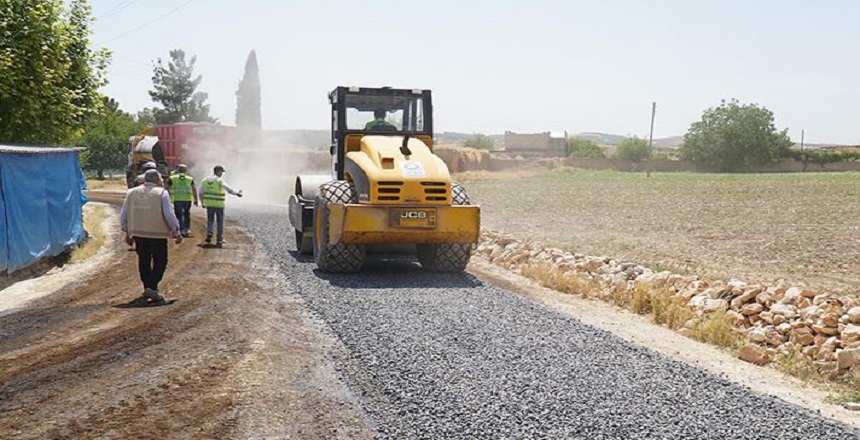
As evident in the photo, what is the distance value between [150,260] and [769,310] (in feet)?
26.8

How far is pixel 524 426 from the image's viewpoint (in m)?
5.54

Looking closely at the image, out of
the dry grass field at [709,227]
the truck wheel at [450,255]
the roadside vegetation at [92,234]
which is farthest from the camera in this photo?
the roadside vegetation at [92,234]

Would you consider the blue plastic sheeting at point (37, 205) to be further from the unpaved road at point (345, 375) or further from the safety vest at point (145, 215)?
the safety vest at point (145, 215)

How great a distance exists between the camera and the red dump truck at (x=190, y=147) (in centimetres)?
3186

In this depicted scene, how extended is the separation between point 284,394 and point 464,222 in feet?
20.7

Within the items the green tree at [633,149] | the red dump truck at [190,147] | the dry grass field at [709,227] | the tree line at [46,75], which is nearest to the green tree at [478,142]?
the green tree at [633,149]

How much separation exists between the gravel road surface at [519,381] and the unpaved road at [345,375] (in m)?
0.02

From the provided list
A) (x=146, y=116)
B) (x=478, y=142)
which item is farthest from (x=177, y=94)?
(x=478, y=142)

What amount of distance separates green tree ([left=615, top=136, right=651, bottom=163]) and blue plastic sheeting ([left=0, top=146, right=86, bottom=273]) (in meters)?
88.7

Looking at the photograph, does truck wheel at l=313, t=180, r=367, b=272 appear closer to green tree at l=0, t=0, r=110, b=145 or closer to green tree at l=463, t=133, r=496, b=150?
green tree at l=0, t=0, r=110, b=145

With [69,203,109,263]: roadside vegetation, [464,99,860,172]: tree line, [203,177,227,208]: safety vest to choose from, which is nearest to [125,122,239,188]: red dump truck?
[69,203,109,263]: roadside vegetation

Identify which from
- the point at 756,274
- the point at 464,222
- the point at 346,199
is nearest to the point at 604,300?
the point at 464,222

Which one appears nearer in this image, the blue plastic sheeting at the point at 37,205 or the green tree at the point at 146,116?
the blue plastic sheeting at the point at 37,205

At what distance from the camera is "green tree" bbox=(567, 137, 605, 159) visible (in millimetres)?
100188
